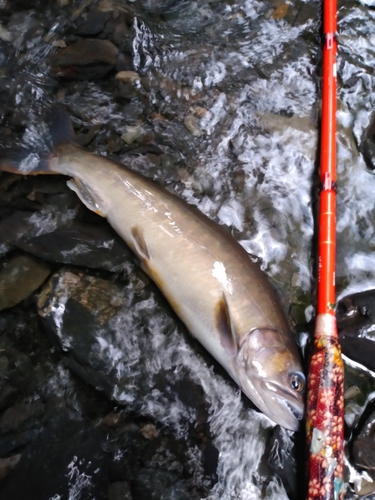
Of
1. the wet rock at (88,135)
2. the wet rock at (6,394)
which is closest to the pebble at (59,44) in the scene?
the wet rock at (88,135)

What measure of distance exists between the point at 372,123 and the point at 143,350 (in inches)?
100

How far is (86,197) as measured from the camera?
121 inches

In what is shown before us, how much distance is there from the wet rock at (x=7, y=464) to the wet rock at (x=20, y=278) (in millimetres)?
951

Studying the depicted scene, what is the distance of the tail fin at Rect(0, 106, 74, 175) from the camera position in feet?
10.4

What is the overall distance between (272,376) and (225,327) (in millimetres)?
395

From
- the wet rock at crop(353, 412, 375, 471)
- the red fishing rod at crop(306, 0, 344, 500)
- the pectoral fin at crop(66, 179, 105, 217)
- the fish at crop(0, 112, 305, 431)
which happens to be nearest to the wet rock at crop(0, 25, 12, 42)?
the fish at crop(0, 112, 305, 431)

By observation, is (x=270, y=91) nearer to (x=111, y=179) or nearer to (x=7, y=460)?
(x=111, y=179)

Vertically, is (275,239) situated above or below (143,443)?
above

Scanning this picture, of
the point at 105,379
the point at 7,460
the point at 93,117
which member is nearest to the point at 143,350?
the point at 105,379

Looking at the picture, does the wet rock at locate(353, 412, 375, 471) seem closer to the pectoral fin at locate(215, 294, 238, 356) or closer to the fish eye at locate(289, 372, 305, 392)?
the fish eye at locate(289, 372, 305, 392)

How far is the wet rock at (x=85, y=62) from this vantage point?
3666 mm

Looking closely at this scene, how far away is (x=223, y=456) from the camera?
2727 millimetres

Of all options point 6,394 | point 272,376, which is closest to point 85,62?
point 6,394

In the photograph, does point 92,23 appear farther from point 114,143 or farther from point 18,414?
point 18,414
